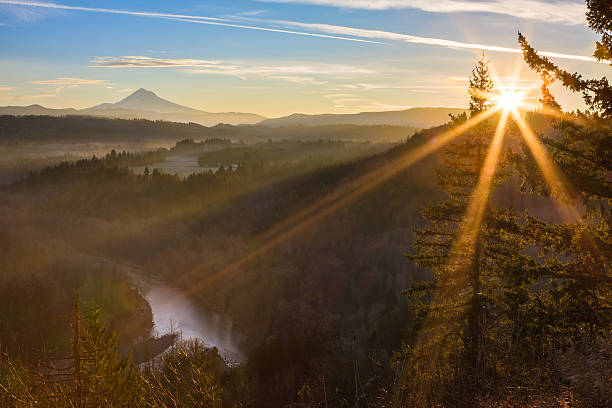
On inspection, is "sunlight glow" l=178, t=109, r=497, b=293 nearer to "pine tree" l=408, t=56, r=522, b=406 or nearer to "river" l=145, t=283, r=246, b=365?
"river" l=145, t=283, r=246, b=365

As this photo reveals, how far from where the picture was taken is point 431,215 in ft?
58.2

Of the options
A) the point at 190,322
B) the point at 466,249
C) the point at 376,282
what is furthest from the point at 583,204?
the point at 376,282

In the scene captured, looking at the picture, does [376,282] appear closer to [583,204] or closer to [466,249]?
[466,249]

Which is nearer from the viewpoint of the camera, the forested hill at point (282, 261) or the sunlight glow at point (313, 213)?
the forested hill at point (282, 261)

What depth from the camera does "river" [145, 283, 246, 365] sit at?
86.9 m

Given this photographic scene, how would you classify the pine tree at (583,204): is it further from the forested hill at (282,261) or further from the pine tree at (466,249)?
the forested hill at (282,261)

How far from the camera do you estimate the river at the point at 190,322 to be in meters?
86.9

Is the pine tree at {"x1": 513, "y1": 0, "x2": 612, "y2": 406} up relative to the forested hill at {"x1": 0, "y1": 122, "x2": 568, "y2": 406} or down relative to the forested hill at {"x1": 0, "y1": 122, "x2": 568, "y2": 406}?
up

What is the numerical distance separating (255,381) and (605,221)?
2092 inches

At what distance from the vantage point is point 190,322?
99.3m

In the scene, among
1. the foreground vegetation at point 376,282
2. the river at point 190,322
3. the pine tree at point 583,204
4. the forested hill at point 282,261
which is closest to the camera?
the foreground vegetation at point 376,282

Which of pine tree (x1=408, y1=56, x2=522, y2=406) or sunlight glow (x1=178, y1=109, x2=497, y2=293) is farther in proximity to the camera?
sunlight glow (x1=178, y1=109, x2=497, y2=293)

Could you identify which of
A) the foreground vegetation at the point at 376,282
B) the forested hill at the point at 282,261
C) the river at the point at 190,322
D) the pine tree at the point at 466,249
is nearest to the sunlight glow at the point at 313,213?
the forested hill at the point at 282,261

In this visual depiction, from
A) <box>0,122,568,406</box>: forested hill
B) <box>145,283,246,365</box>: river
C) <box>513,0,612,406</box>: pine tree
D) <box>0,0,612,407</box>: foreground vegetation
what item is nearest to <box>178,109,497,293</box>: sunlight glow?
<box>0,122,568,406</box>: forested hill
